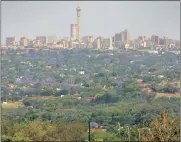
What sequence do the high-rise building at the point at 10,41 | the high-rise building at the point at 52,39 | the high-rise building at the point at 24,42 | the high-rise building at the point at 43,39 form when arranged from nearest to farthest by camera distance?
the high-rise building at the point at 10,41
the high-rise building at the point at 24,42
the high-rise building at the point at 43,39
the high-rise building at the point at 52,39

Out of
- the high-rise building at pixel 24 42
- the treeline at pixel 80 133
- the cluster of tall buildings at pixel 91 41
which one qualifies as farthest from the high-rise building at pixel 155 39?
the treeline at pixel 80 133

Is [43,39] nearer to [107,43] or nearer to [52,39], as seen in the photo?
[52,39]

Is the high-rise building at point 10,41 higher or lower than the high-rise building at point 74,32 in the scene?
lower

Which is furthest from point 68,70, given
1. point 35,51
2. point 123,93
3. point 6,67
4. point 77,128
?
point 77,128

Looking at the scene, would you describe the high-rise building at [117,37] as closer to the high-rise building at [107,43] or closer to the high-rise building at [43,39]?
the high-rise building at [107,43]

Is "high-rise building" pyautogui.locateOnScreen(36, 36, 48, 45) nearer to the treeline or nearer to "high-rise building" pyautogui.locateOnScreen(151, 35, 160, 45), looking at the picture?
"high-rise building" pyautogui.locateOnScreen(151, 35, 160, 45)

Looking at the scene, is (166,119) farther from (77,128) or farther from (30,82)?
(30,82)

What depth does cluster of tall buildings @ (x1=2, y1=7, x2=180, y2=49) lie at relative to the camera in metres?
36.9

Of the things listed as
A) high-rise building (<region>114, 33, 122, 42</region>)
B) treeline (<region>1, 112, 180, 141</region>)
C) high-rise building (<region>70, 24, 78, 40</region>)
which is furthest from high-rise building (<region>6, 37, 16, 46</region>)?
treeline (<region>1, 112, 180, 141</region>)

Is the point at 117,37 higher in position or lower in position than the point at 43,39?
higher

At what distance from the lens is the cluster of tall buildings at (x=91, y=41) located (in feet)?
121

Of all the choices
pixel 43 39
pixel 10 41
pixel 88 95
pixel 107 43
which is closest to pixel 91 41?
pixel 107 43

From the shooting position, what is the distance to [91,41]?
3947cm

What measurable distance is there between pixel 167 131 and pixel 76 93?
14600 millimetres
